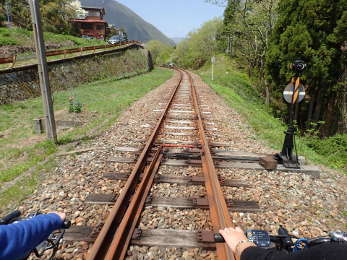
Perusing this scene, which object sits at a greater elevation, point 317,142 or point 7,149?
point 7,149

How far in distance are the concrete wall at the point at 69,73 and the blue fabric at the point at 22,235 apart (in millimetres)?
13554

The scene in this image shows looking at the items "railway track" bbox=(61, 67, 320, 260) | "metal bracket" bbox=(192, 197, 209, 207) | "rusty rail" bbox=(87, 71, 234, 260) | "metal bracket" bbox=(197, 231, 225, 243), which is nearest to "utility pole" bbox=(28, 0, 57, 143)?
"railway track" bbox=(61, 67, 320, 260)

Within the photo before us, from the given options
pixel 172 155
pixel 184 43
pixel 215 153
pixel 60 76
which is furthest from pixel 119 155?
pixel 184 43

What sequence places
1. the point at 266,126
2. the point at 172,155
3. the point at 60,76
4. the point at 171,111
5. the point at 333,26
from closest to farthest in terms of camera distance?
the point at 172,155, the point at 266,126, the point at 171,111, the point at 333,26, the point at 60,76

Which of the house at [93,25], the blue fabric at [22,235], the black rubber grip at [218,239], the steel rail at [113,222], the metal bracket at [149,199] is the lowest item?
the metal bracket at [149,199]

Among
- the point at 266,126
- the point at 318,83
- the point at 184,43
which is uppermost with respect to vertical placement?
the point at 184,43

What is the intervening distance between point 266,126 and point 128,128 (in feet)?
17.0

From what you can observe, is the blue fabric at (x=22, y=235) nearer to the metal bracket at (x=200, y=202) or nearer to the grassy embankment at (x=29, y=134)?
the metal bracket at (x=200, y=202)

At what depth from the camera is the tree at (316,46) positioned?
45.1ft

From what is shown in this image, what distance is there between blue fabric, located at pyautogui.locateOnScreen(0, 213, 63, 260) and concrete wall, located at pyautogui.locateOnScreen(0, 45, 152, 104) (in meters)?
13.6

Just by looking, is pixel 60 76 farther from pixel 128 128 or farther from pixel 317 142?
pixel 317 142

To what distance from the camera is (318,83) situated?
1482 cm

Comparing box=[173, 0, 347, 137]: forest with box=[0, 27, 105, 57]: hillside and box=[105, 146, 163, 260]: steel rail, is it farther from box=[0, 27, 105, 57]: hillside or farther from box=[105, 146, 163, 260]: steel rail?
box=[0, 27, 105, 57]: hillside

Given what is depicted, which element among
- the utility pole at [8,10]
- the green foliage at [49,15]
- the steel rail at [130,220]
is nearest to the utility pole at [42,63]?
the steel rail at [130,220]
